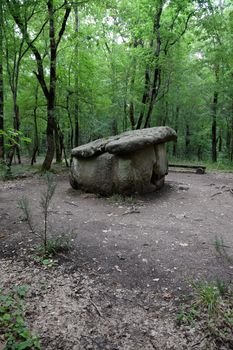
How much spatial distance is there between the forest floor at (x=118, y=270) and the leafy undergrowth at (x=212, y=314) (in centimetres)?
4

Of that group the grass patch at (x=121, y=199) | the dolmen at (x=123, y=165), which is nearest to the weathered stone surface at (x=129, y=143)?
the dolmen at (x=123, y=165)

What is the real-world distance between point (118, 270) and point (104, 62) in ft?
45.0

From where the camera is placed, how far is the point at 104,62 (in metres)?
14.3

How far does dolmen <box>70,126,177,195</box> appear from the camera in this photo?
6.27m

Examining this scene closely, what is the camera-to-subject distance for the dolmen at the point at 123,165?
6270 millimetres

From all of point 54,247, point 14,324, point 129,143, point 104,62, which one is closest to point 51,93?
point 129,143

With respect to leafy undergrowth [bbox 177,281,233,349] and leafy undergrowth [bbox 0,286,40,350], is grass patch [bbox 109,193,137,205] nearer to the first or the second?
leafy undergrowth [bbox 177,281,233,349]

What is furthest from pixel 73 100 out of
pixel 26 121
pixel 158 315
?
pixel 158 315

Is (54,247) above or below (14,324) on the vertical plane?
above

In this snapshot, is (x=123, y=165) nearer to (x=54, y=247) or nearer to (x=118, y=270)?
(x=54, y=247)

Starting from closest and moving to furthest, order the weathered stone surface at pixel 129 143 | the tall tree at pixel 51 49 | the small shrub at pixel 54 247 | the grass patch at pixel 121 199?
the small shrub at pixel 54 247, the grass patch at pixel 121 199, the weathered stone surface at pixel 129 143, the tall tree at pixel 51 49

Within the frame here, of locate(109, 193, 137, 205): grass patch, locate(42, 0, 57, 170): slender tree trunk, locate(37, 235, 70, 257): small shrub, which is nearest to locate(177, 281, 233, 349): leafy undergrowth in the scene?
locate(37, 235, 70, 257): small shrub

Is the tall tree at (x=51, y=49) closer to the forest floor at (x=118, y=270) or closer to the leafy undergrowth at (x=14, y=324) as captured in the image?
the forest floor at (x=118, y=270)

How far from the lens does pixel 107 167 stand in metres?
6.59
